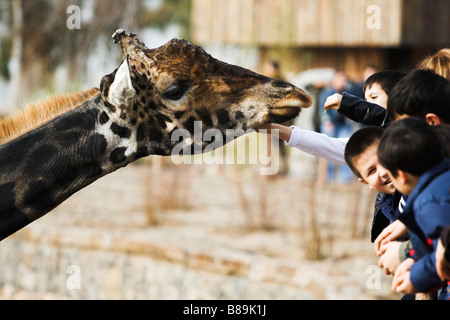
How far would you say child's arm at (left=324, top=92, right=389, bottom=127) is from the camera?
335cm

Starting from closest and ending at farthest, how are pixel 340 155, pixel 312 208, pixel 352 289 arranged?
1. pixel 340 155
2. pixel 352 289
3. pixel 312 208

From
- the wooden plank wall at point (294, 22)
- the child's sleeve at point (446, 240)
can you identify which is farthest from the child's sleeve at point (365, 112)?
the wooden plank wall at point (294, 22)

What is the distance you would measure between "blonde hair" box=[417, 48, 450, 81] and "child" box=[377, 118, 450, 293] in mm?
853

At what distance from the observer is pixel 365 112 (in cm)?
338

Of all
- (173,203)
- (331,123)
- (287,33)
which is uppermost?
(287,33)

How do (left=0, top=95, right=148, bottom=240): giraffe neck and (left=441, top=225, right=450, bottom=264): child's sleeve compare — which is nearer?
(left=441, top=225, right=450, bottom=264): child's sleeve

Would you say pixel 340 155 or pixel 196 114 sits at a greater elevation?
pixel 196 114

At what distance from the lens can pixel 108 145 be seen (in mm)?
3449

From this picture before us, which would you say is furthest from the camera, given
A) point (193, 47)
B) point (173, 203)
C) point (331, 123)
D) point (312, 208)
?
point (331, 123)

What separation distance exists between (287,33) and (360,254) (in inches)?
402

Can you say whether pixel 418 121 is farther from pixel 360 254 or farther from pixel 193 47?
pixel 360 254

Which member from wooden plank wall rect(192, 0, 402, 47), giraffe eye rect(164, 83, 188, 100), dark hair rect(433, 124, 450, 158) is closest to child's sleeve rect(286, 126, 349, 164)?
giraffe eye rect(164, 83, 188, 100)

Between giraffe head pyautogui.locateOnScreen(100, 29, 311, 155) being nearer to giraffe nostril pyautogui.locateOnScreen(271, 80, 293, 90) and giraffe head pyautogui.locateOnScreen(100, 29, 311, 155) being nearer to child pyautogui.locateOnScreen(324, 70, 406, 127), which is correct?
giraffe nostril pyautogui.locateOnScreen(271, 80, 293, 90)

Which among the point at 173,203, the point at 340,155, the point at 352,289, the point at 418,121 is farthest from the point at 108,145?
the point at 173,203
